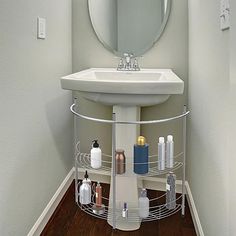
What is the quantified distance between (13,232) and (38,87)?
722 millimetres

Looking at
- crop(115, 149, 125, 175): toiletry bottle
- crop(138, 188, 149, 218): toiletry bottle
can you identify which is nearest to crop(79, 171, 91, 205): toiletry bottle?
crop(115, 149, 125, 175): toiletry bottle

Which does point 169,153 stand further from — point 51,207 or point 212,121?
point 51,207

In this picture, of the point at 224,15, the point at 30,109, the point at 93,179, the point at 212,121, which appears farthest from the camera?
the point at 93,179

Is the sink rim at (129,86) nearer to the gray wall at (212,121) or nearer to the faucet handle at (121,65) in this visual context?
the gray wall at (212,121)

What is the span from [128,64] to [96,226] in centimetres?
103

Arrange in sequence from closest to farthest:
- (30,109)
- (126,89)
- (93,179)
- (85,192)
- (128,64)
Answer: (126,89)
(30,109)
(85,192)
(128,64)
(93,179)

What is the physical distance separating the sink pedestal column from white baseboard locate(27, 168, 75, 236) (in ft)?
1.19

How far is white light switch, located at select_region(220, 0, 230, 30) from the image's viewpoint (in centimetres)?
100

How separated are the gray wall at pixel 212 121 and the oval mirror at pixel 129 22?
225mm

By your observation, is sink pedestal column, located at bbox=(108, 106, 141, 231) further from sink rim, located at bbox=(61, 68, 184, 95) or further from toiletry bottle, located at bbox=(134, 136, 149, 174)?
sink rim, located at bbox=(61, 68, 184, 95)

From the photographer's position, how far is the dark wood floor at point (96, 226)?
1.67 meters

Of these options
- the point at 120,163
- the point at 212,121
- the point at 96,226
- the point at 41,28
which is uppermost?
the point at 41,28

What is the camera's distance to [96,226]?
5.68ft

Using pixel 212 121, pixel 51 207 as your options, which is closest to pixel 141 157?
pixel 212 121
